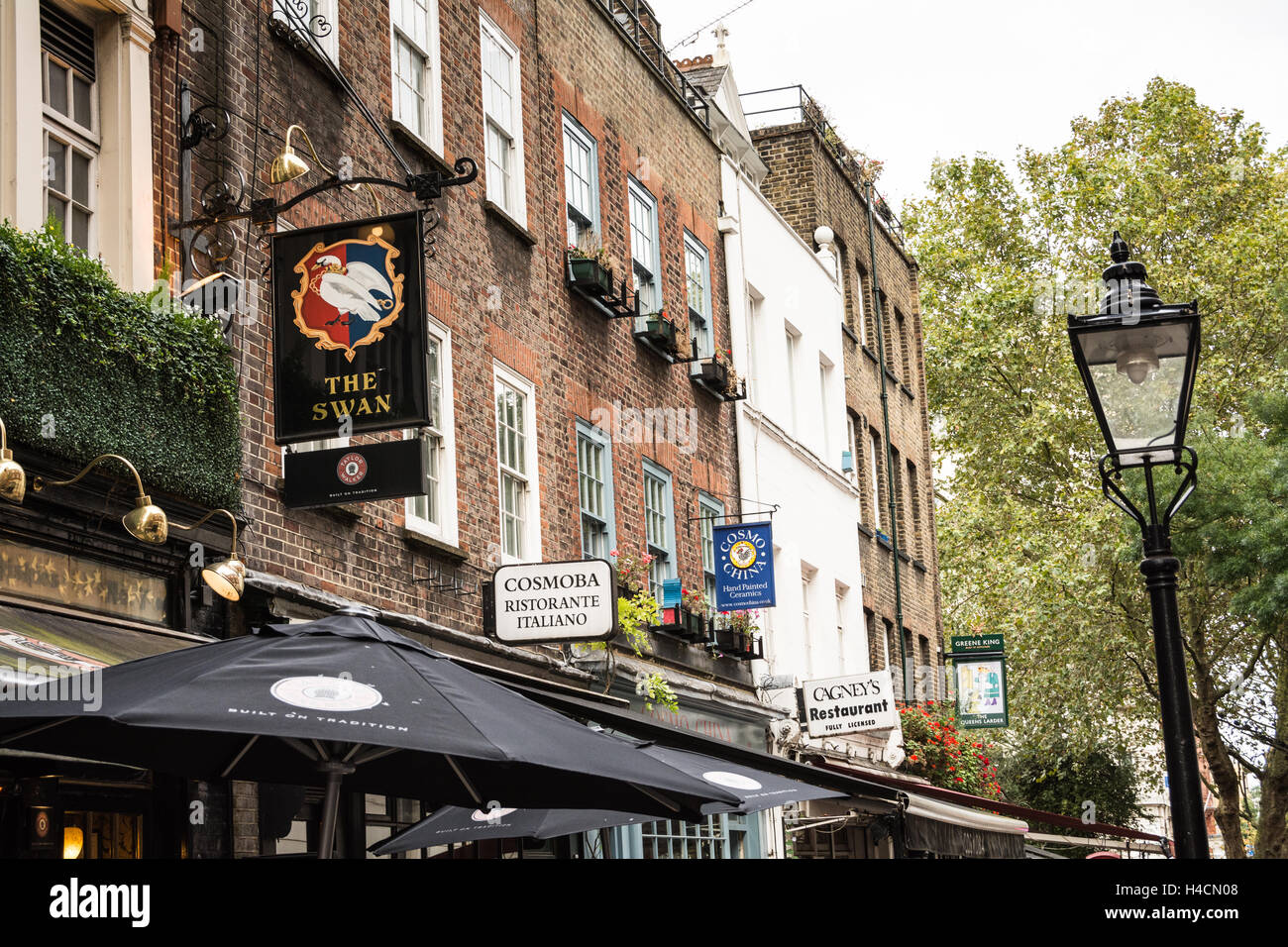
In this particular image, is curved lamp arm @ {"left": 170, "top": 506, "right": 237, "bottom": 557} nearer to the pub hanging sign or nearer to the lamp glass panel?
the pub hanging sign

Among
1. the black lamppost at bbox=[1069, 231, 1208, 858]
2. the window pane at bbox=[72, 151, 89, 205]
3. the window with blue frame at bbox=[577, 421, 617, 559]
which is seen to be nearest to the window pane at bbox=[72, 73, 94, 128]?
the window pane at bbox=[72, 151, 89, 205]

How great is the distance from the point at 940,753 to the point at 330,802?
21326 millimetres

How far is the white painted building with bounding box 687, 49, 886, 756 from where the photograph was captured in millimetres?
22344

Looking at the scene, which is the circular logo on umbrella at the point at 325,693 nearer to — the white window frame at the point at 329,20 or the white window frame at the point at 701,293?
the white window frame at the point at 329,20

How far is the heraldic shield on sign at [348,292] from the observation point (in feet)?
32.6

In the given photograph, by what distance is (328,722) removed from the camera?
5992 mm

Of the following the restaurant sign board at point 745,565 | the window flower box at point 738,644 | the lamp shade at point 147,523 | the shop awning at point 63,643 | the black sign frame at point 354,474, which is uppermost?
the restaurant sign board at point 745,565

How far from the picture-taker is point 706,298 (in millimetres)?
21391

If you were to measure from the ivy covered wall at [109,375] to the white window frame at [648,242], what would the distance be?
31.0 ft

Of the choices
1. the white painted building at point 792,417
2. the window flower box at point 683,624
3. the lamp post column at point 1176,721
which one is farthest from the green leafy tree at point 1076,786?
the lamp post column at point 1176,721

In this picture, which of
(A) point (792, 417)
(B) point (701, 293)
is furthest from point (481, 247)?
(A) point (792, 417)

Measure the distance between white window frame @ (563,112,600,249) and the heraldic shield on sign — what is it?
719 cm

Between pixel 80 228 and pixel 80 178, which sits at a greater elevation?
pixel 80 178

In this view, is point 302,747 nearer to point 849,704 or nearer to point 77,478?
point 77,478
